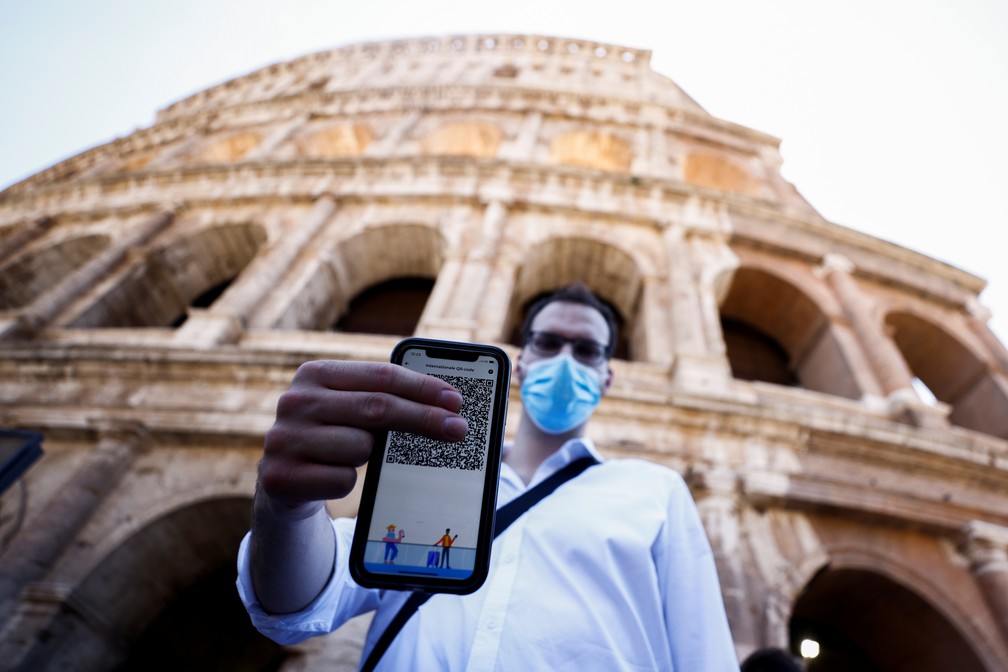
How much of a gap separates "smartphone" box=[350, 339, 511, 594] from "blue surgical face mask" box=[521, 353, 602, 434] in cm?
142

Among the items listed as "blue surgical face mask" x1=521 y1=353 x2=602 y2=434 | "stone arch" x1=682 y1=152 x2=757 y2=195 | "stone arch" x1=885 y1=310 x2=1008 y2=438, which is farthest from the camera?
"stone arch" x1=682 y1=152 x2=757 y2=195

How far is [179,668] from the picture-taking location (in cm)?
543

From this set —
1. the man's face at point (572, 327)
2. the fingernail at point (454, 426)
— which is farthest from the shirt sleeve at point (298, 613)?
the man's face at point (572, 327)

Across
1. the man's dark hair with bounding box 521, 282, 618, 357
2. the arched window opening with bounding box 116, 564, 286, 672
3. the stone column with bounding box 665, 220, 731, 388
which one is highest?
the stone column with bounding box 665, 220, 731, 388

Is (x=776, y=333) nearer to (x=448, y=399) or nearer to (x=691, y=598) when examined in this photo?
(x=691, y=598)

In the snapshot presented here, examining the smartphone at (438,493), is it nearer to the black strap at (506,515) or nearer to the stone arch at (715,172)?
the black strap at (506,515)

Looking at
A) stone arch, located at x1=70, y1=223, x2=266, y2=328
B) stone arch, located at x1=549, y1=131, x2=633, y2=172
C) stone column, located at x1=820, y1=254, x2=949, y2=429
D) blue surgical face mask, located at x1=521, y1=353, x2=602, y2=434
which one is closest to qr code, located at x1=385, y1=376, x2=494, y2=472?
blue surgical face mask, located at x1=521, y1=353, x2=602, y2=434

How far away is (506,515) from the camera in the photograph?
1805 mm

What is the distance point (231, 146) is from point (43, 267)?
6.32 m

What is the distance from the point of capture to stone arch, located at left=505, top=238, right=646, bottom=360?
799 cm

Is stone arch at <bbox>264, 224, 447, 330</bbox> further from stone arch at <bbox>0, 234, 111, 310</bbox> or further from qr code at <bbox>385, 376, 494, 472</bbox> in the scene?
qr code at <bbox>385, 376, 494, 472</bbox>

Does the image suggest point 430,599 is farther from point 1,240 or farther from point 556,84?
point 556,84

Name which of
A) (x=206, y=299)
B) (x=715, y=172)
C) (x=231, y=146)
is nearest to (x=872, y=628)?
(x=715, y=172)

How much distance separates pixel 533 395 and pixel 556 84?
52.1 feet
